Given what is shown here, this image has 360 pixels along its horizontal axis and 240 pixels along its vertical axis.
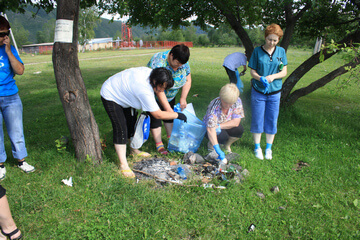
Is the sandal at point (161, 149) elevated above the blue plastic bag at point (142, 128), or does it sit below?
below

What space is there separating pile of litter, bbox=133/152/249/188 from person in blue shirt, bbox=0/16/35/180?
1.51 m

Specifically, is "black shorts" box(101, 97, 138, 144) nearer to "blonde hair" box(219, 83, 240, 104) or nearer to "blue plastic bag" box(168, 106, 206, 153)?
"blue plastic bag" box(168, 106, 206, 153)

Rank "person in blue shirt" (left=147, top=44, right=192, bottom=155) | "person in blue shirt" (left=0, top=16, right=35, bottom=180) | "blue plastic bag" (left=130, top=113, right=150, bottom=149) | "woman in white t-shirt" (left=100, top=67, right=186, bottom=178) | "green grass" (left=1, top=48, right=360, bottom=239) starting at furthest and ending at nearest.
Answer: "blue plastic bag" (left=130, top=113, right=150, bottom=149)
"person in blue shirt" (left=147, top=44, right=192, bottom=155)
"person in blue shirt" (left=0, top=16, right=35, bottom=180)
"woman in white t-shirt" (left=100, top=67, right=186, bottom=178)
"green grass" (left=1, top=48, right=360, bottom=239)

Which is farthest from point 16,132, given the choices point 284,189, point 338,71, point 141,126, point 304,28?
point 304,28

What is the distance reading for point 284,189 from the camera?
2.84 meters

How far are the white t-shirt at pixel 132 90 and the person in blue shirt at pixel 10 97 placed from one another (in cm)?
113

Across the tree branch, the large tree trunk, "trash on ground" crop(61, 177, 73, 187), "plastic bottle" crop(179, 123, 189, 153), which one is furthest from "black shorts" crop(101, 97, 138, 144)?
the tree branch

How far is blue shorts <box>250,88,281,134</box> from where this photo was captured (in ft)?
11.1

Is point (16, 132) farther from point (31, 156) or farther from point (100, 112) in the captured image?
point (100, 112)

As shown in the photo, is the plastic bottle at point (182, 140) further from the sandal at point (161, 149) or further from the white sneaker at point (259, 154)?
the white sneaker at point (259, 154)

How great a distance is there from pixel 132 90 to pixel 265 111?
2.03 metres

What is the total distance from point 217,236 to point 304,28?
5.41 meters

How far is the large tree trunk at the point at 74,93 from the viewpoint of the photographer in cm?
277

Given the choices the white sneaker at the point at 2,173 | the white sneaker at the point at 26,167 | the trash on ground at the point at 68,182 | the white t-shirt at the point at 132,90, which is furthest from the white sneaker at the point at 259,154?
the white sneaker at the point at 2,173
